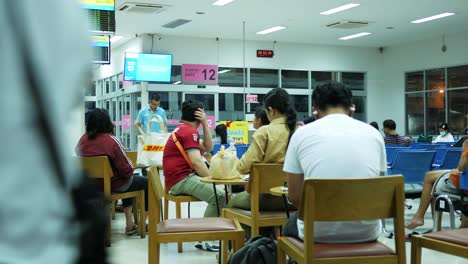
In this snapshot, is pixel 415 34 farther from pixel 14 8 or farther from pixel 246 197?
pixel 14 8

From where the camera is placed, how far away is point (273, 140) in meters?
3.50

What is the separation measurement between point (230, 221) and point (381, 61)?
13.6m

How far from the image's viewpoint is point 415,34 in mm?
13508

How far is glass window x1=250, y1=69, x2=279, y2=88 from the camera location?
14.2 m

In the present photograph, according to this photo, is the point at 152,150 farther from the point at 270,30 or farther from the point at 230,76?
the point at 230,76

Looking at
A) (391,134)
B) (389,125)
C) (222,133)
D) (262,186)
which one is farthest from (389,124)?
(262,186)

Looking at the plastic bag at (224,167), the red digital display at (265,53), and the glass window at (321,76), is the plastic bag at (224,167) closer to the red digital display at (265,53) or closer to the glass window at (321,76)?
the red digital display at (265,53)

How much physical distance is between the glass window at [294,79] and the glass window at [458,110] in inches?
146

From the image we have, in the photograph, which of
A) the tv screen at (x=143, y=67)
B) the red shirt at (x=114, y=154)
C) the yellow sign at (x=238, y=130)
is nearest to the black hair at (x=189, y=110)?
the red shirt at (x=114, y=154)

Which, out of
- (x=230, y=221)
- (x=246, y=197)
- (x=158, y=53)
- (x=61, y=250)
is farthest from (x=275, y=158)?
(x=158, y=53)

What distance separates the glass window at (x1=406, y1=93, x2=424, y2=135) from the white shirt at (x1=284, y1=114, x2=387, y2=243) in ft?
43.4

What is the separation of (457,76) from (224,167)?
11.6 m

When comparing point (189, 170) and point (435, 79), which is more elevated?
point (435, 79)

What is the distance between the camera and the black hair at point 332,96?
257 centimetres
